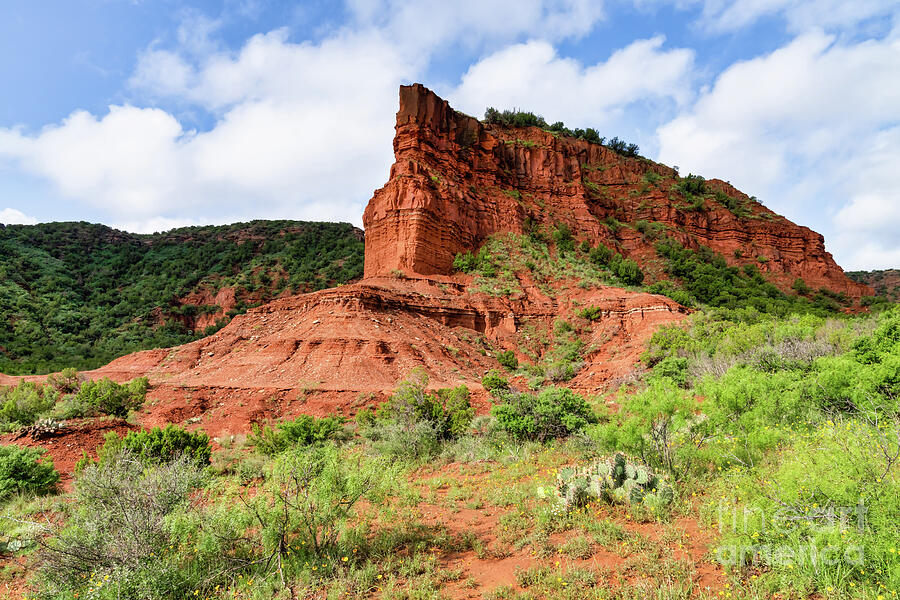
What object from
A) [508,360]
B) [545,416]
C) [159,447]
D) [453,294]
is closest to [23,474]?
[159,447]

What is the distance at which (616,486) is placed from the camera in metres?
6.11

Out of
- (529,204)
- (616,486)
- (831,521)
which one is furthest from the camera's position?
(529,204)

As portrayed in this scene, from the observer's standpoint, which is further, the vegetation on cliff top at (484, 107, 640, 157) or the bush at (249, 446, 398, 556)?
the vegetation on cliff top at (484, 107, 640, 157)

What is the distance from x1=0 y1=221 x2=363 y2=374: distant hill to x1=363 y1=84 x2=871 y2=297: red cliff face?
23177 millimetres

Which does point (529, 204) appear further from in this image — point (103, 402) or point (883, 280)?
point (883, 280)

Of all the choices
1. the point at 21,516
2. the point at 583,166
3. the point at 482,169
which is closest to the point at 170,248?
the point at 482,169

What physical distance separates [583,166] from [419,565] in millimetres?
53359

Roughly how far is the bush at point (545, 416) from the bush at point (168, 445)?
23.4ft

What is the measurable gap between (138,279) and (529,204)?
55.0 m

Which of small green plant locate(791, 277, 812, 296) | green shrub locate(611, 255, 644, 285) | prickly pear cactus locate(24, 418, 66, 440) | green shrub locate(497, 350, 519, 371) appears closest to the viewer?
prickly pear cactus locate(24, 418, 66, 440)

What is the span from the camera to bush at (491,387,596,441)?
10.6 meters

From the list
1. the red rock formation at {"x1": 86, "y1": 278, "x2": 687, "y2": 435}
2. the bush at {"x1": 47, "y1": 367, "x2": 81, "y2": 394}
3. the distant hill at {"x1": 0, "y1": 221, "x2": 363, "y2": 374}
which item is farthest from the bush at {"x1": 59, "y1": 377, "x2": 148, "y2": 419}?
the distant hill at {"x1": 0, "y1": 221, "x2": 363, "y2": 374}

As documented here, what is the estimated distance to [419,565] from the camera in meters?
4.65

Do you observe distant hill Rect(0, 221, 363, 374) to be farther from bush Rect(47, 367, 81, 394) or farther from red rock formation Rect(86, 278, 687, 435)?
red rock formation Rect(86, 278, 687, 435)
